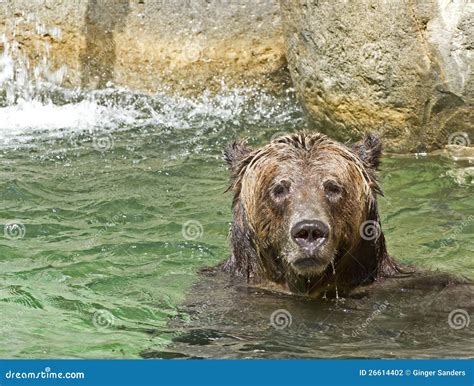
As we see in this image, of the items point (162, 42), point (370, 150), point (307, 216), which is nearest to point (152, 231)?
point (370, 150)

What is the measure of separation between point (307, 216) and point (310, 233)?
4.4 inches

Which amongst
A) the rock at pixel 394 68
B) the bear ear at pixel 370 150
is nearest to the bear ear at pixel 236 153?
the bear ear at pixel 370 150

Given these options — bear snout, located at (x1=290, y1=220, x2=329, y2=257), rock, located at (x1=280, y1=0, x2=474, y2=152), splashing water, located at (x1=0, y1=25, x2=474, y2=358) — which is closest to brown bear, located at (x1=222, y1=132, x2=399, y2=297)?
bear snout, located at (x1=290, y1=220, x2=329, y2=257)

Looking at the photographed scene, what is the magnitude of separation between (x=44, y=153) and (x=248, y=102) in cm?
315

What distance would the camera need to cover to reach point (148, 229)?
1034 centimetres

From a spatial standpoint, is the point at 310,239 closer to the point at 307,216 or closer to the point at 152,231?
the point at 307,216

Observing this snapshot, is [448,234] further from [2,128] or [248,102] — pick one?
[2,128]

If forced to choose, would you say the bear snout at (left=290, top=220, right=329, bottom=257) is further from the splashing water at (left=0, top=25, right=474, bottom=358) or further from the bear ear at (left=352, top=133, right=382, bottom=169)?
the bear ear at (left=352, top=133, right=382, bottom=169)

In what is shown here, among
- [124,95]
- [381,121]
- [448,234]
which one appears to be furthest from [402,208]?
[124,95]

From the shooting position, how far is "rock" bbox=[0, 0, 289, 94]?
49.3 feet

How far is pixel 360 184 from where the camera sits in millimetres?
7758

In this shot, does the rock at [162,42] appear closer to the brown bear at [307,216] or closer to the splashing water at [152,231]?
the splashing water at [152,231]

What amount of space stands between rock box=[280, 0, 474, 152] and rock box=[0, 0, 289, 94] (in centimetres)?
205

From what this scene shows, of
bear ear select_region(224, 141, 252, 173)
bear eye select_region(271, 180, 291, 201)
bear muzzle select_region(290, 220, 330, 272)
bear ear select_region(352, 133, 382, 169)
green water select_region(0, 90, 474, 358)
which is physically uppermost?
bear ear select_region(352, 133, 382, 169)
